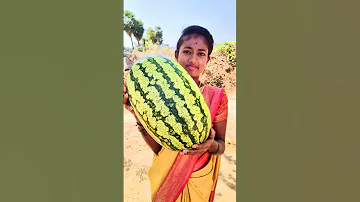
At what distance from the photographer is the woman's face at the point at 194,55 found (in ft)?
10.1

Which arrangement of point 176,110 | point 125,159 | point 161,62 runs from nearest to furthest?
point 176,110 < point 161,62 < point 125,159

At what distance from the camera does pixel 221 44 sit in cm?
338

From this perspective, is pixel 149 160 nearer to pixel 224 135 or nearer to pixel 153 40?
pixel 224 135

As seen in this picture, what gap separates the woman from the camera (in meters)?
3.11

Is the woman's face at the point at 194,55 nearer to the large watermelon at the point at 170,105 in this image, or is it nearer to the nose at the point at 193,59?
the nose at the point at 193,59

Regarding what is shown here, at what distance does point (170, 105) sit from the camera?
2.36 m

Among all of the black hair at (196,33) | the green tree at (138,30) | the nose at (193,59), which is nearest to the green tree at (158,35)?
the green tree at (138,30)

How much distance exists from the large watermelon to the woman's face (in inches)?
23.2

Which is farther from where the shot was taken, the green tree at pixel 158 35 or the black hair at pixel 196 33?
the green tree at pixel 158 35

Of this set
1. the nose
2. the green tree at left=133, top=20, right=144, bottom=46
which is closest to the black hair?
the nose

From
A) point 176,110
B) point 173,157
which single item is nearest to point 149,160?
point 173,157

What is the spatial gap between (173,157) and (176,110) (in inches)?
38.5

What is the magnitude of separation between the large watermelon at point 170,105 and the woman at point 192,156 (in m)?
0.66

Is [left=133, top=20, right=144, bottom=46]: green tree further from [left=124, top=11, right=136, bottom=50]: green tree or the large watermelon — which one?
the large watermelon
